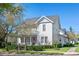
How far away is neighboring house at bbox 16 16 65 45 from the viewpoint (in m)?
8.87

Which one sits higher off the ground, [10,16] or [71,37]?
[10,16]

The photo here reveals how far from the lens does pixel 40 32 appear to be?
891cm

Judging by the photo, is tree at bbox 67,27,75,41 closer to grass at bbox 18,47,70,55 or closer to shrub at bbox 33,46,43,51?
grass at bbox 18,47,70,55

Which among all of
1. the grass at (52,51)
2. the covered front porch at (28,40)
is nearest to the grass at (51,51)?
the grass at (52,51)

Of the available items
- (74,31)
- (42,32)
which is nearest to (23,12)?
(42,32)

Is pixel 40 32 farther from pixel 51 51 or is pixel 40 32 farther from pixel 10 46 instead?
pixel 10 46

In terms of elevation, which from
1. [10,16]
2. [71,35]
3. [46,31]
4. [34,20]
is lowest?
[71,35]

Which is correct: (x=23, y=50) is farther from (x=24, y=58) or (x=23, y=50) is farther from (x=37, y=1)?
(x=37, y=1)

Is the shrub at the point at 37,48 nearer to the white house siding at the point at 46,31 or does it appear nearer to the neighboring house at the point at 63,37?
the white house siding at the point at 46,31

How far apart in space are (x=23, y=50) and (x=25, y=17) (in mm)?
840

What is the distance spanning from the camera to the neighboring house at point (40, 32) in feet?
29.1

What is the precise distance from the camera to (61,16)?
8.79 metres

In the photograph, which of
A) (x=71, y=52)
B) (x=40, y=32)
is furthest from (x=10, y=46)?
(x=71, y=52)

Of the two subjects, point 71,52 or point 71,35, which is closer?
point 71,52
